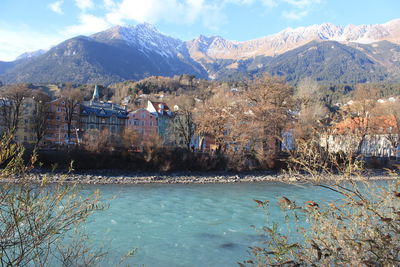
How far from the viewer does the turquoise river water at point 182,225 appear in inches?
383

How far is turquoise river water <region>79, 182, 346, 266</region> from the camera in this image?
972 cm

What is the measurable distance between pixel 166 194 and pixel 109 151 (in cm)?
1364

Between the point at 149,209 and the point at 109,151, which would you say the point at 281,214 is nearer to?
the point at 149,209

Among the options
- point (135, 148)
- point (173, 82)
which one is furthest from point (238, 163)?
point (173, 82)

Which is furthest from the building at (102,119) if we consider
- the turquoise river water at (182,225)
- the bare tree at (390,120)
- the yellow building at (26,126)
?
the bare tree at (390,120)

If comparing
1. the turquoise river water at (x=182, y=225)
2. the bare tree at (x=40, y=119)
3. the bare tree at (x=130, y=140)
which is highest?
the bare tree at (x=40, y=119)

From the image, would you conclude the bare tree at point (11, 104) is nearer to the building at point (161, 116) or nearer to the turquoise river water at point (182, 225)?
the building at point (161, 116)

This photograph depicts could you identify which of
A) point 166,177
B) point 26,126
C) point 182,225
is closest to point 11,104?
point 26,126

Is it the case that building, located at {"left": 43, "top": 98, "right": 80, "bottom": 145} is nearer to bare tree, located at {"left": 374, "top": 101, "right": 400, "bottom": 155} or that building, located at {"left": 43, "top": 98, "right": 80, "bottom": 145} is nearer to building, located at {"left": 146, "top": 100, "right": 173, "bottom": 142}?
building, located at {"left": 146, "top": 100, "right": 173, "bottom": 142}

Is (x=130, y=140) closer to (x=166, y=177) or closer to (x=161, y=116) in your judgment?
(x=166, y=177)

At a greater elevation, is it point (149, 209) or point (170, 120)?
point (170, 120)

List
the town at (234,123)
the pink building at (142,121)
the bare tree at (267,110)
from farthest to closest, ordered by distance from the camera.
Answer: the pink building at (142,121) < the town at (234,123) < the bare tree at (267,110)

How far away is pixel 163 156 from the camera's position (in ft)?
110

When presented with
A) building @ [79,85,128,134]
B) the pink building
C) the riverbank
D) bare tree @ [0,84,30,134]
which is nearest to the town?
bare tree @ [0,84,30,134]
